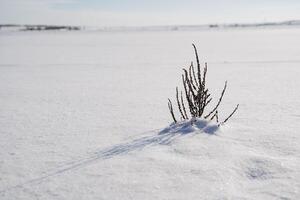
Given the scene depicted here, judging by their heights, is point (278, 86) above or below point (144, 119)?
above

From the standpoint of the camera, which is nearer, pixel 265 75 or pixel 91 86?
pixel 91 86

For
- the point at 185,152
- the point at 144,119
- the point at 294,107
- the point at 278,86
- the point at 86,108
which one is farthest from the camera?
the point at 278,86

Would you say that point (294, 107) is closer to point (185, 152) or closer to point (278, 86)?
point (278, 86)

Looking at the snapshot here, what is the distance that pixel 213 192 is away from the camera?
1818mm

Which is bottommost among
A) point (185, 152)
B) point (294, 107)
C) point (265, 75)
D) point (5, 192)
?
point (5, 192)

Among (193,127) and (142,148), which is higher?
(193,127)

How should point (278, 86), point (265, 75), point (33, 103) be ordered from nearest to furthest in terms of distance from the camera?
point (33, 103) → point (278, 86) → point (265, 75)

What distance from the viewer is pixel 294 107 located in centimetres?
373

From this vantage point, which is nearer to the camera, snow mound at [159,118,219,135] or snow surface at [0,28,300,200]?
snow surface at [0,28,300,200]

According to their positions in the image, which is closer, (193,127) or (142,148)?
(142,148)

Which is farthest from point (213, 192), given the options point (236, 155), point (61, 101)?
point (61, 101)

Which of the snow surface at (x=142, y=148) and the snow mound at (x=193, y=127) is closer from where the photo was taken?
the snow surface at (x=142, y=148)

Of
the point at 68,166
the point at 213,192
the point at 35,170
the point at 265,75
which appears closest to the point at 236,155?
the point at 213,192

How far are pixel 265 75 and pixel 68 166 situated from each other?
16.4ft
